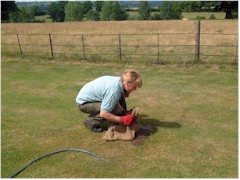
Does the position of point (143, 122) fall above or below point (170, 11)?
below

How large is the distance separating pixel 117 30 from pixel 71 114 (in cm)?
1708

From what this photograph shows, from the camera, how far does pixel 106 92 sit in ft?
13.9

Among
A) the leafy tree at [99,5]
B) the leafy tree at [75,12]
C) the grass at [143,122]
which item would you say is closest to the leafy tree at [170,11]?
the leafy tree at [99,5]

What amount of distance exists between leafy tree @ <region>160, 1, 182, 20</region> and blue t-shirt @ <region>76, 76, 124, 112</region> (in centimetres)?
4551

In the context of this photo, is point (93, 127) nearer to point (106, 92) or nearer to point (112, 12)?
point (106, 92)

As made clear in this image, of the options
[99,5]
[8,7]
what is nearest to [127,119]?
[8,7]

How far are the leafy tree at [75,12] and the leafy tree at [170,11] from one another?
1633 centimetres

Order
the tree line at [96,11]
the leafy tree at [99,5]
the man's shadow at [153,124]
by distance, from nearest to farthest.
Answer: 1. the man's shadow at [153,124]
2. the tree line at [96,11]
3. the leafy tree at [99,5]

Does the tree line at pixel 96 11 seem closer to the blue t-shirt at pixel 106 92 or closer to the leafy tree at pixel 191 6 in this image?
the leafy tree at pixel 191 6

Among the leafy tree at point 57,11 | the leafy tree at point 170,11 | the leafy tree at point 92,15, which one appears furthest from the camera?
the leafy tree at point 92,15

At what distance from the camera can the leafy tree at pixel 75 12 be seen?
55.8m

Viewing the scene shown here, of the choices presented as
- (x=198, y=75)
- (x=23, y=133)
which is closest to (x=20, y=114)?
(x=23, y=133)

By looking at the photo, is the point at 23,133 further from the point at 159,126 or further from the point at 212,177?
the point at 212,177

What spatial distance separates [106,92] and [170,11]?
156 feet
